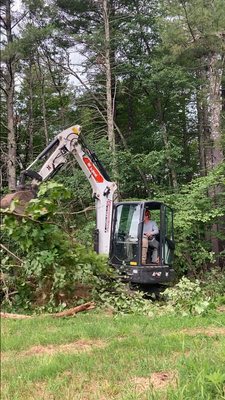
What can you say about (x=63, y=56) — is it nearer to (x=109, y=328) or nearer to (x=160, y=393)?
(x=109, y=328)

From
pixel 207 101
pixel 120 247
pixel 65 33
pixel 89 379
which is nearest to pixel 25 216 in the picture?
pixel 89 379

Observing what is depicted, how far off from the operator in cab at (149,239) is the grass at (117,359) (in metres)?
3.05

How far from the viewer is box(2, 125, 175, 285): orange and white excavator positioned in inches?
357

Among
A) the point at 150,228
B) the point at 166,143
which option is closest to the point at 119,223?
the point at 150,228

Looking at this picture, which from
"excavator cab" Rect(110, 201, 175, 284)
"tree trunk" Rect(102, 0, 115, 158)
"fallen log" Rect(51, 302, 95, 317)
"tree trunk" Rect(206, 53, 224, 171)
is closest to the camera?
"fallen log" Rect(51, 302, 95, 317)

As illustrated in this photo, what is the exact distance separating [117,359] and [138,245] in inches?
195

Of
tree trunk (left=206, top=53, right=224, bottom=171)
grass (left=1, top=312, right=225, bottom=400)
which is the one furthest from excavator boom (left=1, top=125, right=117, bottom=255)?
tree trunk (left=206, top=53, right=224, bottom=171)

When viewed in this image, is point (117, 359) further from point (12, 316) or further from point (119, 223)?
point (119, 223)

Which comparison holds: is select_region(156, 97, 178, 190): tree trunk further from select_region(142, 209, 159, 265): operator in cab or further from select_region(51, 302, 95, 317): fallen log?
select_region(51, 302, 95, 317): fallen log

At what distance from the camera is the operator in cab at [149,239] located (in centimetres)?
914

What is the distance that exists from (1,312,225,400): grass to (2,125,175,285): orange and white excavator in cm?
299

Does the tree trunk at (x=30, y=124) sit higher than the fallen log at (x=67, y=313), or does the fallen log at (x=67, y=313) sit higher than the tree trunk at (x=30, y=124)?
the tree trunk at (x=30, y=124)

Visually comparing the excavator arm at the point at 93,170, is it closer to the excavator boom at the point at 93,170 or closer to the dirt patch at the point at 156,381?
the excavator boom at the point at 93,170

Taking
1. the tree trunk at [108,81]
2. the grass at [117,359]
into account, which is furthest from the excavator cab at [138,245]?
the tree trunk at [108,81]
